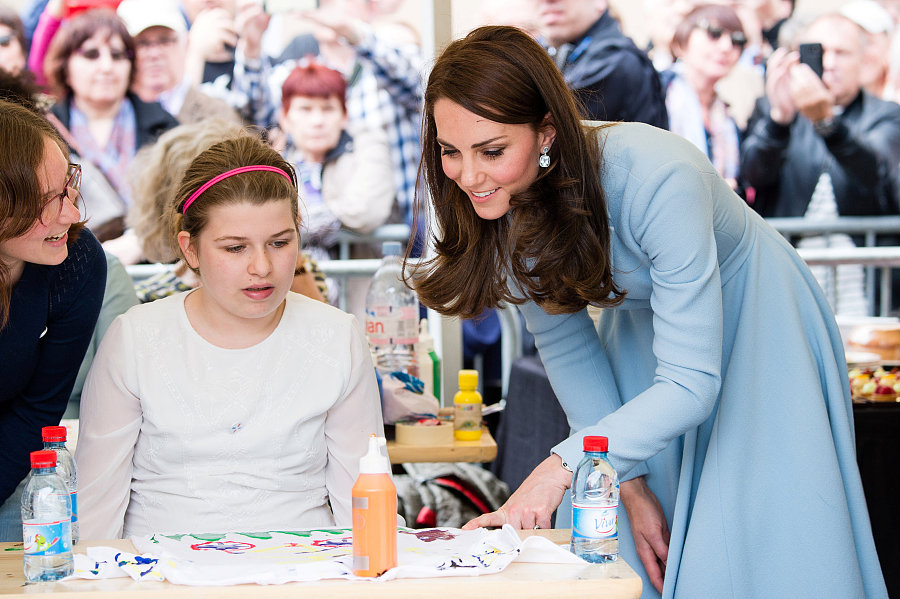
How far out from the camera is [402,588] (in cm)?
114

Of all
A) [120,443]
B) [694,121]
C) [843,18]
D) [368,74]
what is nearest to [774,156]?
[694,121]

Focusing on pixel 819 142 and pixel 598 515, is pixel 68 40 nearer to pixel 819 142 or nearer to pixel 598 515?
pixel 819 142

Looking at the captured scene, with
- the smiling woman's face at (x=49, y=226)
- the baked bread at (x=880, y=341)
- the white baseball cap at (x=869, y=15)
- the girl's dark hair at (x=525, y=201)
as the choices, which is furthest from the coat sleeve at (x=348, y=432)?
the white baseball cap at (x=869, y=15)

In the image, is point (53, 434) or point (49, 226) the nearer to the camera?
point (53, 434)

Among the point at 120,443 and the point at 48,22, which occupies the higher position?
the point at 48,22

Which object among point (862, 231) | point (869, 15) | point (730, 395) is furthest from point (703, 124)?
point (730, 395)

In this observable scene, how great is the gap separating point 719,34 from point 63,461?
385 centimetres

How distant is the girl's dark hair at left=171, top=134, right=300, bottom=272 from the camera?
5.64 feet

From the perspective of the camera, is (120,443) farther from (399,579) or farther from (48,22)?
(48,22)

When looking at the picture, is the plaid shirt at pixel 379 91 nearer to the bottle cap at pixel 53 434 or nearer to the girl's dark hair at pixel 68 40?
the girl's dark hair at pixel 68 40

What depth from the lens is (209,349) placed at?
1.70m

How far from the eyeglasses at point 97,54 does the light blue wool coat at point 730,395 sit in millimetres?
3166

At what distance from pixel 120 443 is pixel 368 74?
287 cm

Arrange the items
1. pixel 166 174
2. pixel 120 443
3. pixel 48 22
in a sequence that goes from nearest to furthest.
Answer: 1. pixel 120 443
2. pixel 166 174
3. pixel 48 22
